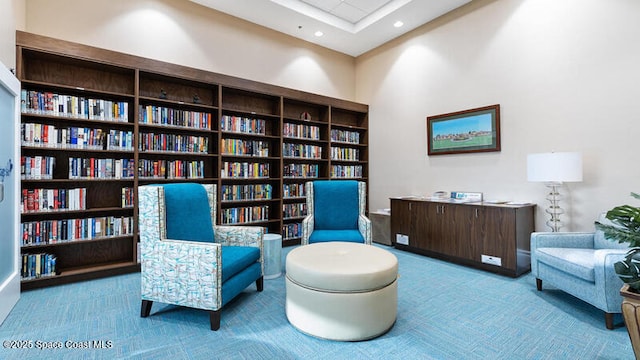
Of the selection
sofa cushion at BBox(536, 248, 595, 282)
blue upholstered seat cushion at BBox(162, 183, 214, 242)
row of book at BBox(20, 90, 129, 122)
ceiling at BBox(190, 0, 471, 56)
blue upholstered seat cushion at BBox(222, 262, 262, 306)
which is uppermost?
ceiling at BBox(190, 0, 471, 56)

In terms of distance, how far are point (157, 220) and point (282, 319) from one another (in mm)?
1212

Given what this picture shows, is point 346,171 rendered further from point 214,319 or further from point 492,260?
point 214,319

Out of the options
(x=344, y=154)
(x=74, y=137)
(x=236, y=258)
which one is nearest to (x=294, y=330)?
(x=236, y=258)

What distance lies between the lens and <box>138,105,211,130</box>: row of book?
3455 mm

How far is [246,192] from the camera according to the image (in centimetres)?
427

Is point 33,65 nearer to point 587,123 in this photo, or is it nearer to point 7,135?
point 7,135

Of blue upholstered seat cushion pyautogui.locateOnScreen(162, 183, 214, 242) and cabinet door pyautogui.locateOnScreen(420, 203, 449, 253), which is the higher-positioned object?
blue upholstered seat cushion pyautogui.locateOnScreen(162, 183, 214, 242)

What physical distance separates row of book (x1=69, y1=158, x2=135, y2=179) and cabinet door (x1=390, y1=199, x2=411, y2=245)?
351cm

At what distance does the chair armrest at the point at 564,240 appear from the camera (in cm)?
277

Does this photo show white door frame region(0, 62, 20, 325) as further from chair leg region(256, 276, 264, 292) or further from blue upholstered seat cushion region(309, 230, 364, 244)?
blue upholstered seat cushion region(309, 230, 364, 244)

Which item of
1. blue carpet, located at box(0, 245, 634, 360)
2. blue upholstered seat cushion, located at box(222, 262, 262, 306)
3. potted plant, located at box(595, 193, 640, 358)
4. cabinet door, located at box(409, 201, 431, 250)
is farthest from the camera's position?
cabinet door, located at box(409, 201, 431, 250)

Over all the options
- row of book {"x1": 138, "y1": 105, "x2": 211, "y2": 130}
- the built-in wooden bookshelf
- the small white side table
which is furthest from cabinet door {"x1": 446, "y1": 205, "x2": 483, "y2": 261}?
row of book {"x1": 138, "y1": 105, "x2": 211, "y2": 130}

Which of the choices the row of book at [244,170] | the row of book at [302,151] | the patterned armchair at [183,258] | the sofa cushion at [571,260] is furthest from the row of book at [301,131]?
the sofa cushion at [571,260]

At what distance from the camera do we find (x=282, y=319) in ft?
7.32
